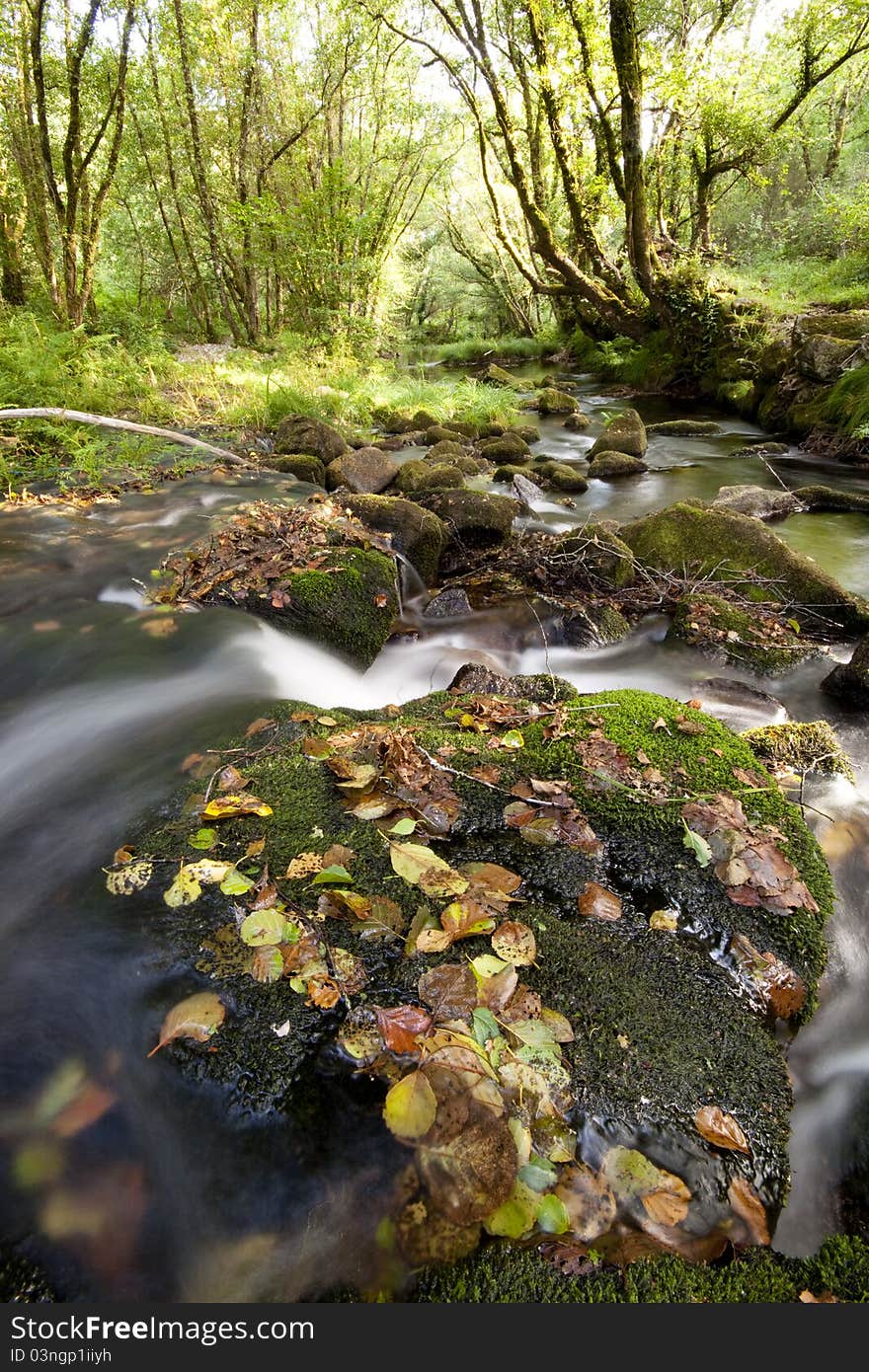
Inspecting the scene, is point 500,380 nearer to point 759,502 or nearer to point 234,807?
point 759,502

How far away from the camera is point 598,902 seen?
2.02 meters

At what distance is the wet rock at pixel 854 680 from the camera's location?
13.4 ft

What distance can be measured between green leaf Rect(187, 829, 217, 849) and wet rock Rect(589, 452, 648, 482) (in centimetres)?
979

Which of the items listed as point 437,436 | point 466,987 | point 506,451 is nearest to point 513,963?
point 466,987

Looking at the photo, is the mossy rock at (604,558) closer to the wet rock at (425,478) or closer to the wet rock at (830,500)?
the wet rock at (425,478)

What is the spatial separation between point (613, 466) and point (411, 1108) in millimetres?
10529

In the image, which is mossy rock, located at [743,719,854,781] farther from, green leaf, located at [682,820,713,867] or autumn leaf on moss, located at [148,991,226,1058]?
autumn leaf on moss, located at [148,991,226,1058]

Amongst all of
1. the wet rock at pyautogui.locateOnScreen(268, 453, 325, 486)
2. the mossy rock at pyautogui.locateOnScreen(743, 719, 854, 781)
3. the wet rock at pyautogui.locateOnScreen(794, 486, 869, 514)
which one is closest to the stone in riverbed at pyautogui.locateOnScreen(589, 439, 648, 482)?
the wet rock at pyautogui.locateOnScreen(794, 486, 869, 514)

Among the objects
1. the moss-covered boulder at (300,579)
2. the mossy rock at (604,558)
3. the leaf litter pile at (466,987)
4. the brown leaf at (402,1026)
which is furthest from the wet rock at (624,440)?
the brown leaf at (402,1026)

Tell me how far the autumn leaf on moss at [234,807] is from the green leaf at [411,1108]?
106 cm

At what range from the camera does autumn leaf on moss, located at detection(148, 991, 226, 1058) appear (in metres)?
1.53

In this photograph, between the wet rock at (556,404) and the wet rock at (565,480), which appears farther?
the wet rock at (556,404)

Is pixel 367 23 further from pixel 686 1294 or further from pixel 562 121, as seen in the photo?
pixel 686 1294

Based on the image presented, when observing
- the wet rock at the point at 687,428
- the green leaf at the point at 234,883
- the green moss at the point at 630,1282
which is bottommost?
the green moss at the point at 630,1282
